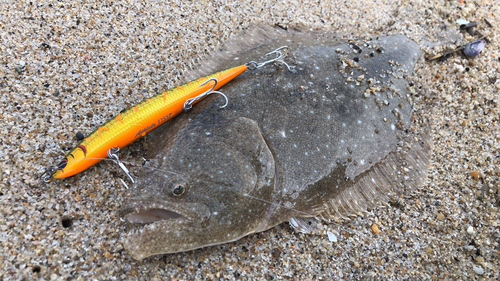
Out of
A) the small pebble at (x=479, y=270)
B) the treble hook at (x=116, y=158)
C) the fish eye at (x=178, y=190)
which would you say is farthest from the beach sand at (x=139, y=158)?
the fish eye at (x=178, y=190)

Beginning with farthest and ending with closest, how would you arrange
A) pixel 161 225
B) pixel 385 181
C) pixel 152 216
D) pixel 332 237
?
1. pixel 385 181
2. pixel 332 237
3. pixel 152 216
4. pixel 161 225

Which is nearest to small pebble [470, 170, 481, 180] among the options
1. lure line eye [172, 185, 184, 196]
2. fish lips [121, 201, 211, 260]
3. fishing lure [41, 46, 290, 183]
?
fishing lure [41, 46, 290, 183]

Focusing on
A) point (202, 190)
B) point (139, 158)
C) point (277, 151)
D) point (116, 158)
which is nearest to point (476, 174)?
point (277, 151)

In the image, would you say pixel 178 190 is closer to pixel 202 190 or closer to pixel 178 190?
pixel 178 190

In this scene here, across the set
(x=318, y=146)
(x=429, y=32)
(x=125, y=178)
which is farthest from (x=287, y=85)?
(x=429, y=32)

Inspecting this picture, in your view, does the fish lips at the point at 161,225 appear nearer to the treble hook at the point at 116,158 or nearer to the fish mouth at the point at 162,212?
the fish mouth at the point at 162,212

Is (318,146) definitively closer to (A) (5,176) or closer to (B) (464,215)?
(B) (464,215)

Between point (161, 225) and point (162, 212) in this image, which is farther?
point (162, 212)
